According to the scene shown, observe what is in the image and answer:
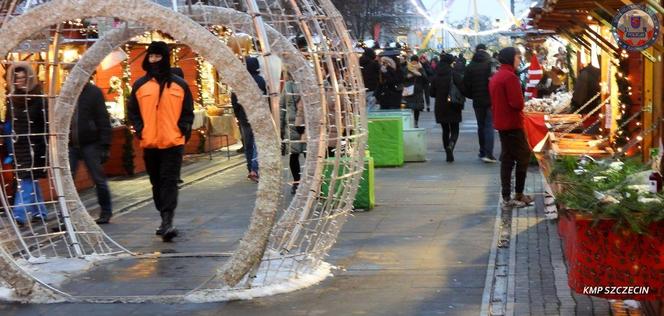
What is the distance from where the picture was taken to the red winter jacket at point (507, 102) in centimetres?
1216

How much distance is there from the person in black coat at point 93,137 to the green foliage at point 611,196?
5980mm

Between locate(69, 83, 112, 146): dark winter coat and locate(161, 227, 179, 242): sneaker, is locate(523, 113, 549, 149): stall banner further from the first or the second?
locate(69, 83, 112, 146): dark winter coat

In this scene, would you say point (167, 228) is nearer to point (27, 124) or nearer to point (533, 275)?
point (27, 124)

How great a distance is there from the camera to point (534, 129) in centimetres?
1223

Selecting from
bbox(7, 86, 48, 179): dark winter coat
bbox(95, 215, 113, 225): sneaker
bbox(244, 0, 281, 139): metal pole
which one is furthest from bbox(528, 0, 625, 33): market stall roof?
bbox(7, 86, 48, 179): dark winter coat

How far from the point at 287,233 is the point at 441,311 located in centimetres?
178

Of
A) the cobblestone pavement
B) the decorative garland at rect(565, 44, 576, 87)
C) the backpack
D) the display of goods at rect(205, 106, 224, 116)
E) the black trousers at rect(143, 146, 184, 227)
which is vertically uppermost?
the decorative garland at rect(565, 44, 576, 87)

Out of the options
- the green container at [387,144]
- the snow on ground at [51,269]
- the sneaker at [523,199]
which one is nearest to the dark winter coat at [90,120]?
the snow on ground at [51,269]

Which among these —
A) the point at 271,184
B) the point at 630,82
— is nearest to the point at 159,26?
the point at 271,184

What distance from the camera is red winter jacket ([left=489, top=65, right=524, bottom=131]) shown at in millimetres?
12164

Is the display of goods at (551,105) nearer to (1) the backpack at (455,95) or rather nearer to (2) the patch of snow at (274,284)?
(1) the backpack at (455,95)

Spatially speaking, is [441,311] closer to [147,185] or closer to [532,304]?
[532,304]

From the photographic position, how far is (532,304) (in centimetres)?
745

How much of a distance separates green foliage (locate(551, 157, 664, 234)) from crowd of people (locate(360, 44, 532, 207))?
506cm
